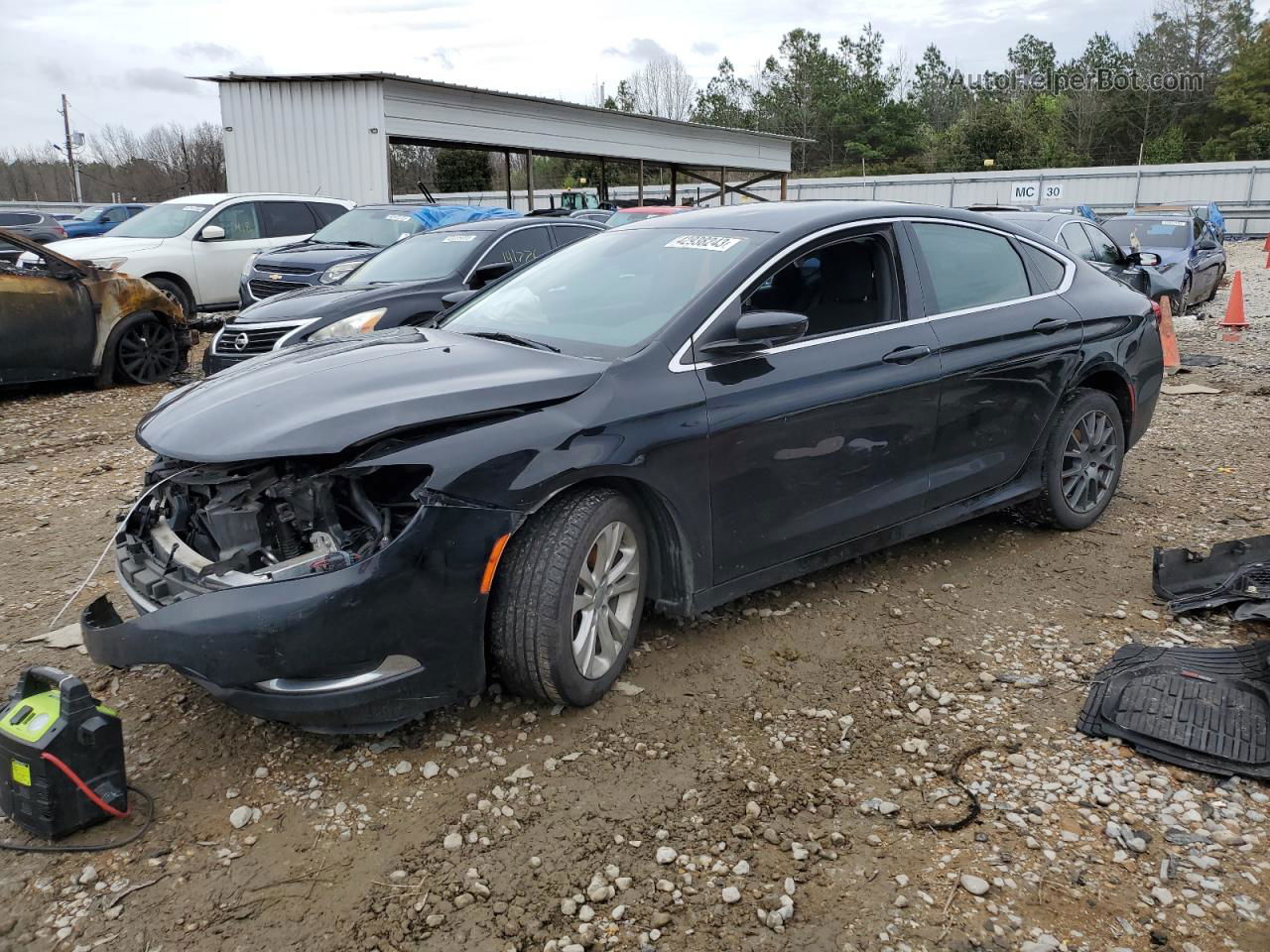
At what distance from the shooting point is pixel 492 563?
3041mm

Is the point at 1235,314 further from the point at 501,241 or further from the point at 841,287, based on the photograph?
the point at 841,287

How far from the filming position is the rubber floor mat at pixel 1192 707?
123 inches

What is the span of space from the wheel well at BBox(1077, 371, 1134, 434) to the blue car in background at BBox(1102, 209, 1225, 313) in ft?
32.0

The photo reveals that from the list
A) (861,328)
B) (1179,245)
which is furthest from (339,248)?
(1179,245)

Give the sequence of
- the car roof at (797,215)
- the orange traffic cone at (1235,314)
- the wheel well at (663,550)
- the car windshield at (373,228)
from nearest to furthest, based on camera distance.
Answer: the wheel well at (663,550) < the car roof at (797,215) < the car windshield at (373,228) < the orange traffic cone at (1235,314)

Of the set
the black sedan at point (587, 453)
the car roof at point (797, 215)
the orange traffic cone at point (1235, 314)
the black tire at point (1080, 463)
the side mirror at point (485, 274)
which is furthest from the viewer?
the orange traffic cone at point (1235, 314)

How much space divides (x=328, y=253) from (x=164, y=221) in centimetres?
338

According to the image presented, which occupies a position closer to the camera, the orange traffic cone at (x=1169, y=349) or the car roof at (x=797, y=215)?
the car roof at (x=797, y=215)

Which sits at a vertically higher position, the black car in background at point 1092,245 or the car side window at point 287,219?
the car side window at point 287,219

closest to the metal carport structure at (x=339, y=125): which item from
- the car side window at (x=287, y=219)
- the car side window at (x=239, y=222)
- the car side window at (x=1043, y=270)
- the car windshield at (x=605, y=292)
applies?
the car side window at (x=287, y=219)

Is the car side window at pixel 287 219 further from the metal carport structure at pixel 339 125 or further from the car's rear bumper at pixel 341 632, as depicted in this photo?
the car's rear bumper at pixel 341 632

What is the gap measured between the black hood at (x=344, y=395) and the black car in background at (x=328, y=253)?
6.21 m

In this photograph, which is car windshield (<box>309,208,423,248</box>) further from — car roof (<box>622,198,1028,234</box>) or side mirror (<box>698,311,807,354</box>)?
side mirror (<box>698,311,807,354</box>)

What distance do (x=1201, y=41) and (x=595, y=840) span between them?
74.5 metres
